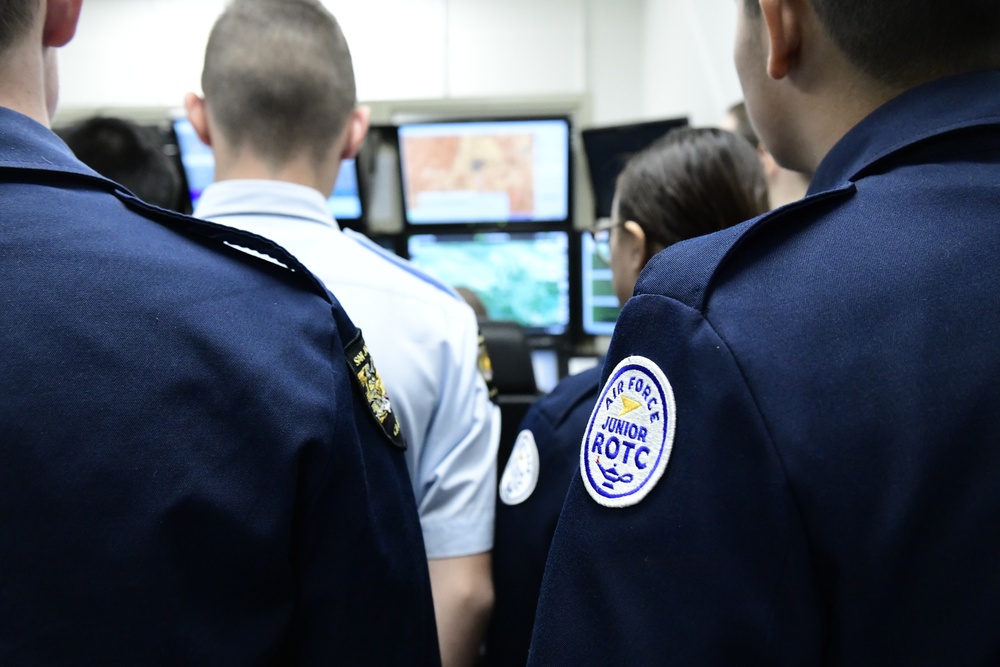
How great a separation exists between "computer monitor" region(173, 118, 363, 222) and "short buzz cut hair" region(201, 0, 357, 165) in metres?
1.70

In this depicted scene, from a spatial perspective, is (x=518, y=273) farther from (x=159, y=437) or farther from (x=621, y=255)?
(x=159, y=437)

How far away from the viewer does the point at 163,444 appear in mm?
540

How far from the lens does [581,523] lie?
0.49 metres

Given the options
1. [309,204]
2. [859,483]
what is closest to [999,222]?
[859,483]

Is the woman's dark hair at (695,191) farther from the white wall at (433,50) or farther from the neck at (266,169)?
the white wall at (433,50)

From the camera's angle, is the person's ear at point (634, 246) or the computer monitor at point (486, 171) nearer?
the person's ear at point (634, 246)

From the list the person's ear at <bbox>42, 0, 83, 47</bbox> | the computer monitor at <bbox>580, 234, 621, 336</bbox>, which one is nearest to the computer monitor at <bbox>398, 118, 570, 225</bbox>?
the computer monitor at <bbox>580, 234, 621, 336</bbox>

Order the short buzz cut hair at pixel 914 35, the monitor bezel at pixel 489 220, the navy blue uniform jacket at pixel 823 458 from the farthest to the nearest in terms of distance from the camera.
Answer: the monitor bezel at pixel 489 220
the short buzz cut hair at pixel 914 35
the navy blue uniform jacket at pixel 823 458

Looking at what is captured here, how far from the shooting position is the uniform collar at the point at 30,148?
22.3 inches

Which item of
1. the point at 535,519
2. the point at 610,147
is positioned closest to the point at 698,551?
the point at 535,519

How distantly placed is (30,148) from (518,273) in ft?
7.51

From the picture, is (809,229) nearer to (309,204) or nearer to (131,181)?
(309,204)

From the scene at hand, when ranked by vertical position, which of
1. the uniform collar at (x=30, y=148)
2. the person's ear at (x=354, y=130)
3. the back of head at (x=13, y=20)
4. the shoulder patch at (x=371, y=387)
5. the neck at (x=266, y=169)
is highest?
the back of head at (x=13, y=20)

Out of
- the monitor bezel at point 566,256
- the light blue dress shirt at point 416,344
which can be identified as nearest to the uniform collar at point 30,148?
the light blue dress shirt at point 416,344
